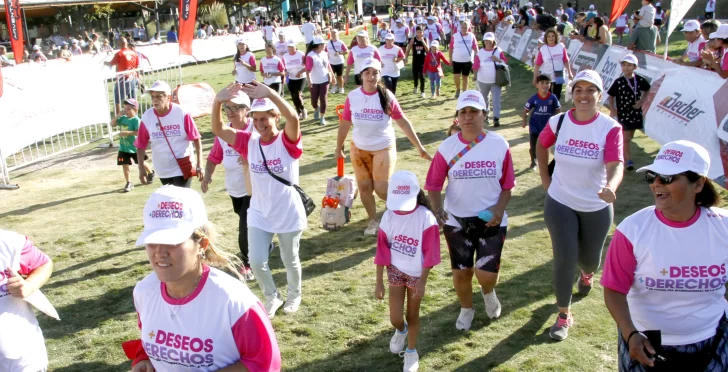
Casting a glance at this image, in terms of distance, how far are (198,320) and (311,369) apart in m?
2.65

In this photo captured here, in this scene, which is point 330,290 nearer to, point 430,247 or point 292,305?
point 292,305

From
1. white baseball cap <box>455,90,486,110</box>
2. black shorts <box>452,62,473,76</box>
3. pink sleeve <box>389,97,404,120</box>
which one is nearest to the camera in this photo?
white baseball cap <box>455,90,486,110</box>

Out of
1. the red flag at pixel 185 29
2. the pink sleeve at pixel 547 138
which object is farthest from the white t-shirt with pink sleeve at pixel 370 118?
the red flag at pixel 185 29

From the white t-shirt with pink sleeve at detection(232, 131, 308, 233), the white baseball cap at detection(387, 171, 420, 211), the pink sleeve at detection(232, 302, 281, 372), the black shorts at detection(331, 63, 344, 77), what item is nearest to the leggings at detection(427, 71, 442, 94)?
the black shorts at detection(331, 63, 344, 77)

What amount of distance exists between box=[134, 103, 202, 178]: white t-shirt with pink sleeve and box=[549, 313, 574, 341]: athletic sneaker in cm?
437

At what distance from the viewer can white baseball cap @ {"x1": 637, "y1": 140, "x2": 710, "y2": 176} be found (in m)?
3.10

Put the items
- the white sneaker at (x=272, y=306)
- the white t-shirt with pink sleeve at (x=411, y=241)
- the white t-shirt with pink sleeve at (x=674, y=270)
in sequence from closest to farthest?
the white t-shirt with pink sleeve at (x=674, y=270)
the white t-shirt with pink sleeve at (x=411, y=241)
the white sneaker at (x=272, y=306)

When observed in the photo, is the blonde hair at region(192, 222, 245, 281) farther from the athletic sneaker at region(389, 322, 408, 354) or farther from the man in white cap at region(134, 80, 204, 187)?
the man in white cap at region(134, 80, 204, 187)

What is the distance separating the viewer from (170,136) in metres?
7.27

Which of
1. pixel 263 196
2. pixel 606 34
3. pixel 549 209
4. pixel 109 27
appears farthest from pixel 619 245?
pixel 109 27

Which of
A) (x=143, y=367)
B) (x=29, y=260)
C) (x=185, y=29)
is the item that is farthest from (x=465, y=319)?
(x=185, y=29)

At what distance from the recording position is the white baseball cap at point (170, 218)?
2574 millimetres

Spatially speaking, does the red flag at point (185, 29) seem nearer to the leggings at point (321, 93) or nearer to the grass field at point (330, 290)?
the leggings at point (321, 93)

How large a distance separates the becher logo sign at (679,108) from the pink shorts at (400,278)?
6.44 m
